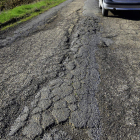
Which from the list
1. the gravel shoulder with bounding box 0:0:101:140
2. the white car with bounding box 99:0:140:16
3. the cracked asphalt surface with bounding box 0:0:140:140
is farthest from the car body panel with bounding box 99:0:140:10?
the gravel shoulder with bounding box 0:0:101:140

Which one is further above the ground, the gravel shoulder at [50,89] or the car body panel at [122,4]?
the car body panel at [122,4]

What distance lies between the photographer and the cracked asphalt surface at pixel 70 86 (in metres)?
1.67

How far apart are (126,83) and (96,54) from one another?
1.09 m

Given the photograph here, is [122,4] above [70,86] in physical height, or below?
above

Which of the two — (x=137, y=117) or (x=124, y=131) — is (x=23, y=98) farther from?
(x=137, y=117)

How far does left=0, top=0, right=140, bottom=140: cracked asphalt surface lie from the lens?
167 cm

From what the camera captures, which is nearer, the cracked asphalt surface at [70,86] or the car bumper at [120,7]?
the cracked asphalt surface at [70,86]

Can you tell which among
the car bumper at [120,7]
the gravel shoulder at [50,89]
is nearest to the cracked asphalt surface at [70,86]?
the gravel shoulder at [50,89]

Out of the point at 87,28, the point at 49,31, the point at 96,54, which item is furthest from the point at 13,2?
the point at 96,54

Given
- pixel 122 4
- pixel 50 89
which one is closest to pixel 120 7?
pixel 122 4

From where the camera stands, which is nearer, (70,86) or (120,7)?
(70,86)

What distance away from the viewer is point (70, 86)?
232cm

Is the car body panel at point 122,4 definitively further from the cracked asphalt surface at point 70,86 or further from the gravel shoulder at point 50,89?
the gravel shoulder at point 50,89

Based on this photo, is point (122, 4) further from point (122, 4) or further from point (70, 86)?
point (70, 86)
